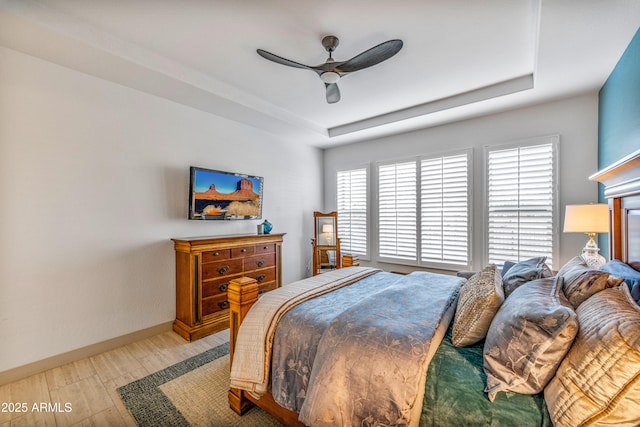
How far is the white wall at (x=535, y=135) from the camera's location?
10.0ft

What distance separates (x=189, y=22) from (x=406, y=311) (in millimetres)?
2680

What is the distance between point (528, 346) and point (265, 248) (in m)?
3.08

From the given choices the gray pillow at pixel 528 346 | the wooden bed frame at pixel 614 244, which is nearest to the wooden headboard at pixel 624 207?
the wooden bed frame at pixel 614 244

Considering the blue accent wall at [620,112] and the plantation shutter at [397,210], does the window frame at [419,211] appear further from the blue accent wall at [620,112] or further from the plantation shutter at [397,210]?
the blue accent wall at [620,112]

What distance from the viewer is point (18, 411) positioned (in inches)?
73.4

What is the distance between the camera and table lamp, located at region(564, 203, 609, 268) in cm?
228

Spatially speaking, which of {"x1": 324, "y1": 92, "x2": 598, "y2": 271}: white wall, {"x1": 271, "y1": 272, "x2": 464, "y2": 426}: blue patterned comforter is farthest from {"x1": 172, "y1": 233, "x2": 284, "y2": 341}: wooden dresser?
{"x1": 324, "y1": 92, "x2": 598, "y2": 271}: white wall

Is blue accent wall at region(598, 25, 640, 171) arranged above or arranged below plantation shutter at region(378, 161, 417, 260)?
above

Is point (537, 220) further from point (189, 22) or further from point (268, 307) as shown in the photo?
point (189, 22)

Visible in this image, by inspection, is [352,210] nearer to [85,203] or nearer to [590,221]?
[590,221]

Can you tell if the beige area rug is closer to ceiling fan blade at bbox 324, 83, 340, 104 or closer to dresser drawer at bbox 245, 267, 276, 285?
dresser drawer at bbox 245, 267, 276, 285

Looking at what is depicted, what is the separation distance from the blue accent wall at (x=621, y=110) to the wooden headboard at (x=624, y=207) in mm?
379

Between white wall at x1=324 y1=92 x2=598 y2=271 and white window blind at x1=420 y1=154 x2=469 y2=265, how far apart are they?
0.46ft

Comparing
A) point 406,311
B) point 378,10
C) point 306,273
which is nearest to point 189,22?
point 378,10
